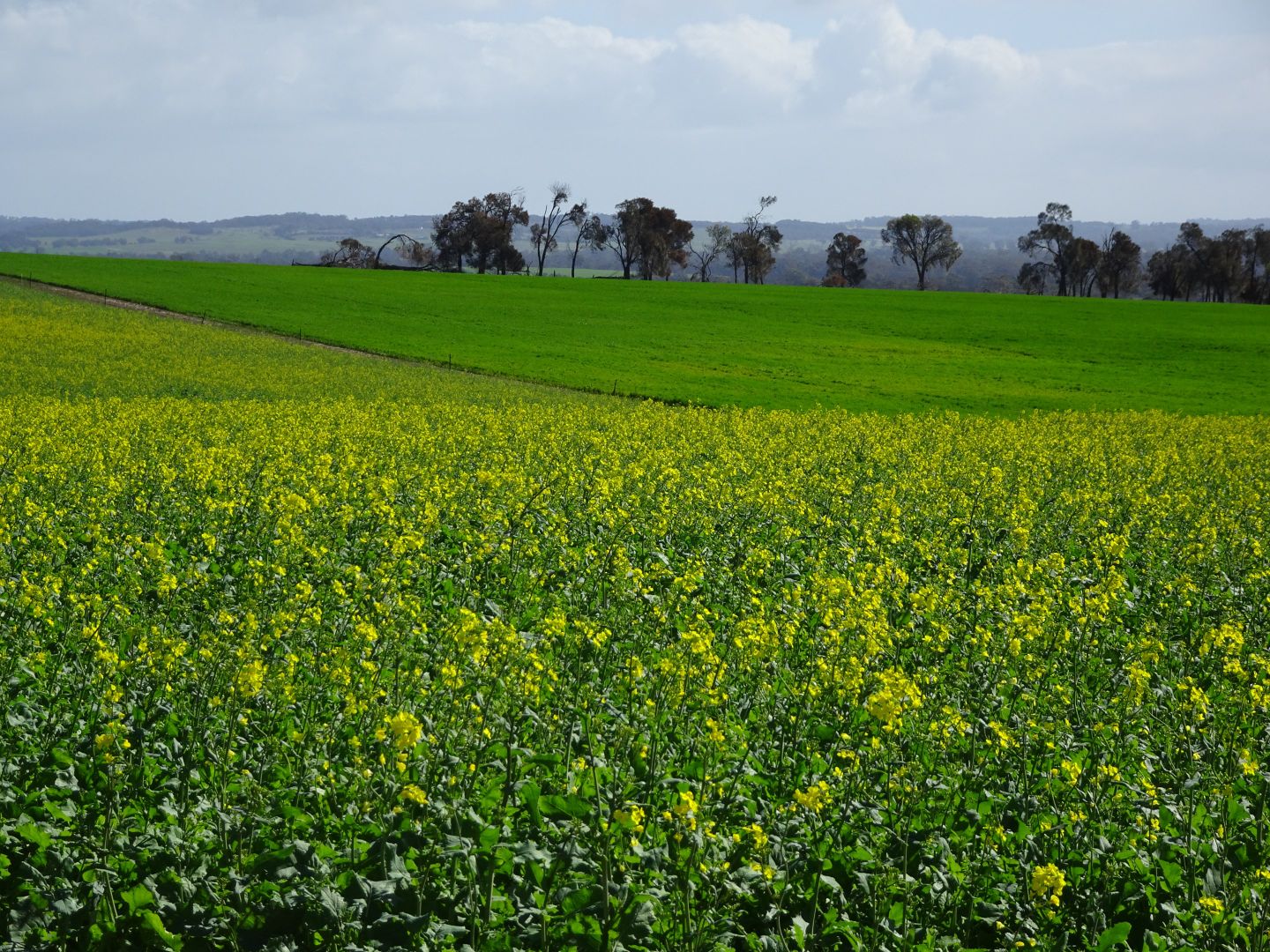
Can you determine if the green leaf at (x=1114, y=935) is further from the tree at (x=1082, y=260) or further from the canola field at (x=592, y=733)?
the tree at (x=1082, y=260)

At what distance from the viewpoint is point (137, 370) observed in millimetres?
A: 36688

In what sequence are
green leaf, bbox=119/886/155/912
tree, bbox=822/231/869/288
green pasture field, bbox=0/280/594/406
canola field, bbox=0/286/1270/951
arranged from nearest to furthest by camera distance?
1. green leaf, bbox=119/886/155/912
2. canola field, bbox=0/286/1270/951
3. green pasture field, bbox=0/280/594/406
4. tree, bbox=822/231/869/288

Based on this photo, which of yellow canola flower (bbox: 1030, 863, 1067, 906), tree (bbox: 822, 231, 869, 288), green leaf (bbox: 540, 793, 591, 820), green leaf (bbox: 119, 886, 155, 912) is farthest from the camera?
tree (bbox: 822, 231, 869, 288)

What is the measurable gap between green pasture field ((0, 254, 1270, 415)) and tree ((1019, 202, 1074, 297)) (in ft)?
163

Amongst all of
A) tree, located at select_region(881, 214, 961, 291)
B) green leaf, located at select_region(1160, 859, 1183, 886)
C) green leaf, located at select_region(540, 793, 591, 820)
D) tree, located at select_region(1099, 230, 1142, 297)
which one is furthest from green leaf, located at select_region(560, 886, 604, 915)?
tree, located at select_region(881, 214, 961, 291)

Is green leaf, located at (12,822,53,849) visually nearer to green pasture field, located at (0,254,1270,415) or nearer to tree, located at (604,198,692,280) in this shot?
green pasture field, located at (0,254,1270,415)

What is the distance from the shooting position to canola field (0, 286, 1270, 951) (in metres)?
5.25

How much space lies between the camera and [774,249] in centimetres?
15200

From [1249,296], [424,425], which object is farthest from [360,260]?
[424,425]

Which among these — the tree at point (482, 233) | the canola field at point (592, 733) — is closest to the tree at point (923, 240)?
the tree at point (482, 233)

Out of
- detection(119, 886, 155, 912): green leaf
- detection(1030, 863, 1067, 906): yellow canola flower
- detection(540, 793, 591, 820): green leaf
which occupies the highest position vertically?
detection(1030, 863, 1067, 906): yellow canola flower

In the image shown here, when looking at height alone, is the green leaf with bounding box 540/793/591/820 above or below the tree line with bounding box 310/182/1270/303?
below

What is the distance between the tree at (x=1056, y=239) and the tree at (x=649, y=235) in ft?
151

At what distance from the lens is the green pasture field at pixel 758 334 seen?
4666 cm
